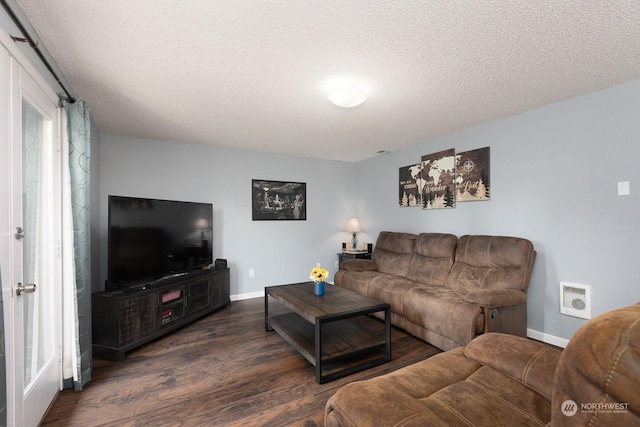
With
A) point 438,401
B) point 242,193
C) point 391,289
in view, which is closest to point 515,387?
point 438,401

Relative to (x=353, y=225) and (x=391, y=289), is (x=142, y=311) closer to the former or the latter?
(x=391, y=289)

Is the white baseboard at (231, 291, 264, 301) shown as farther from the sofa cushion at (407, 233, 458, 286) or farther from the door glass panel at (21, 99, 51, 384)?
the door glass panel at (21, 99, 51, 384)

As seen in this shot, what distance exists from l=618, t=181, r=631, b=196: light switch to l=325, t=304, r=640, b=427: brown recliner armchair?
186cm

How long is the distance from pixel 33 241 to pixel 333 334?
2288mm

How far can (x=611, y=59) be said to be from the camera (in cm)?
196

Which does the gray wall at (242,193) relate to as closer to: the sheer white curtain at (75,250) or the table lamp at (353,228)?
the table lamp at (353,228)

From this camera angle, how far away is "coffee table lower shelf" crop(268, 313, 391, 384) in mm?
2166

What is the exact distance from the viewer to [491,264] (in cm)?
293

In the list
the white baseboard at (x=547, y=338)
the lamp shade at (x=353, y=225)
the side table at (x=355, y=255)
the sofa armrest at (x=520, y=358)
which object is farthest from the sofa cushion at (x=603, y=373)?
the lamp shade at (x=353, y=225)

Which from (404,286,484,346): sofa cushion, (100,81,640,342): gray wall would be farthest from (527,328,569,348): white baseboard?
(404,286,484,346): sofa cushion

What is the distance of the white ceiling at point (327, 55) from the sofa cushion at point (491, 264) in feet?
4.49

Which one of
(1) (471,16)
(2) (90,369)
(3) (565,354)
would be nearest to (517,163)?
(1) (471,16)

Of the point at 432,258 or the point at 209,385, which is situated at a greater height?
the point at 432,258

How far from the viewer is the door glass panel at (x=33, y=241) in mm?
1635
